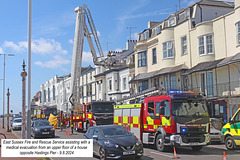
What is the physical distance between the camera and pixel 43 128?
22.6 m

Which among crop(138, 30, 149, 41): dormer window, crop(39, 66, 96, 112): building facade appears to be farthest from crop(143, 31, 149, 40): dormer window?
crop(39, 66, 96, 112): building facade

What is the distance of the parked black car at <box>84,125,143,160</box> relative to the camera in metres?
11.0

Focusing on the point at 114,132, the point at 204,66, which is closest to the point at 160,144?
the point at 114,132

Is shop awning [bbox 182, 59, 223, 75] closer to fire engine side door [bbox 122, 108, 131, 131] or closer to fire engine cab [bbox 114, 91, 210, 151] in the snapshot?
fire engine side door [bbox 122, 108, 131, 131]

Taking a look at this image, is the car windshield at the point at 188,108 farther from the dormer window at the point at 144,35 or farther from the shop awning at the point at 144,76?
the dormer window at the point at 144,35

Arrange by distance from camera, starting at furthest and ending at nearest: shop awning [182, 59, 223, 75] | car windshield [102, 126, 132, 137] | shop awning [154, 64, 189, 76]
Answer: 1. shop awning [154, 64, 189, 76]
2. shop awning [182, 59, 223, 75]
3. car windshield [102, 126, 132, 137]

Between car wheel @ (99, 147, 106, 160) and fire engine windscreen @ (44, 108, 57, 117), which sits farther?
fire engine windscreen @ (44, 108, 57, 117)

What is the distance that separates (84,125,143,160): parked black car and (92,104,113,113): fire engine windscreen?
482 inches

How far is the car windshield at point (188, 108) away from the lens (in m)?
13.4

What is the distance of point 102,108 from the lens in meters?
25.1

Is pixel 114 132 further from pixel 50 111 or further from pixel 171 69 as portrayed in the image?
pixel 50 111

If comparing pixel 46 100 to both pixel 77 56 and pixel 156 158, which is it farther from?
pixel 156 158

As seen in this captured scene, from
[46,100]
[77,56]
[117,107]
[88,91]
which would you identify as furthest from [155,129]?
[46,100]

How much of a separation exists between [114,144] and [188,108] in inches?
174
